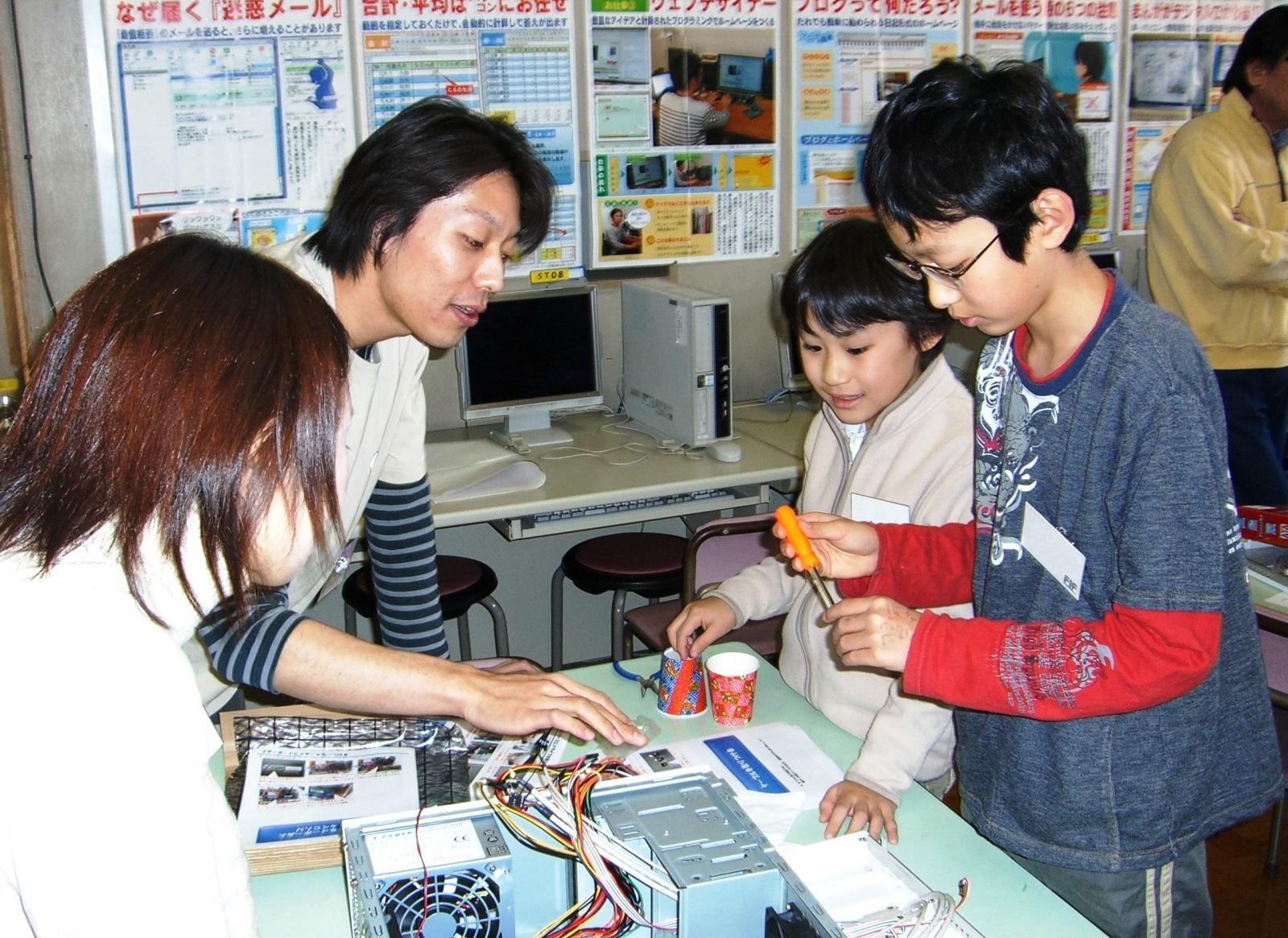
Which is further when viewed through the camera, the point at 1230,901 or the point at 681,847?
the point at 1230,901

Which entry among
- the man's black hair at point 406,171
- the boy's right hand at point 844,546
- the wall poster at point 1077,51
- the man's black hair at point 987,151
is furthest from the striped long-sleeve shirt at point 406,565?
the wall poster at point 1077,51

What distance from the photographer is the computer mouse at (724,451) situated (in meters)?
2.89

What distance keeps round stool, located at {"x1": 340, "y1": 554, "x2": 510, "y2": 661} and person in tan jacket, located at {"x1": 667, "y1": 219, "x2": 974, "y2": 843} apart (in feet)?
3.81

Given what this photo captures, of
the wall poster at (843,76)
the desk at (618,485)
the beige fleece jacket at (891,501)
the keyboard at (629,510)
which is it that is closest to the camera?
the beige fleece jacket at (891,501)

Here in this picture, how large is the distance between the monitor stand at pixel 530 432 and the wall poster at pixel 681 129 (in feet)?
1.60

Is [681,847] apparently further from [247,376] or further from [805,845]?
[247,376]

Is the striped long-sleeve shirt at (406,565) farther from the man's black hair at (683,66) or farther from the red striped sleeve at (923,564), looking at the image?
the man's black hair at (683,66)

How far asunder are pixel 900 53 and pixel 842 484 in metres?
2.23

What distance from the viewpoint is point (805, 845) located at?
1155mm

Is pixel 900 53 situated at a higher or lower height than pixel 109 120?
higher

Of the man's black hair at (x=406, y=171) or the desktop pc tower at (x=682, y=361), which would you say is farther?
the desktop pc tower at (x=682, y=361)

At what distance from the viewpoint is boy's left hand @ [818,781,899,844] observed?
1.23 m

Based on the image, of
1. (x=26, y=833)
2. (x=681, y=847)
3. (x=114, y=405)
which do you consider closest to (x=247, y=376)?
(x=114, y=405)

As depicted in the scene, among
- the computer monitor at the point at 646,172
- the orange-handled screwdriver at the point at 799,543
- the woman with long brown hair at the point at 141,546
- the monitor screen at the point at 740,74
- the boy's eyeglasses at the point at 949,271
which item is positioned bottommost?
the orange-handled screwdriver at the point at 799,543
